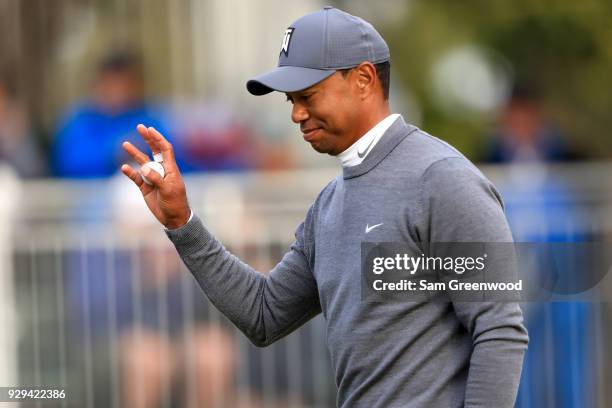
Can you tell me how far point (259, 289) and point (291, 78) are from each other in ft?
2.57

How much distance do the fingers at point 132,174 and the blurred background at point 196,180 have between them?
2.77 metres

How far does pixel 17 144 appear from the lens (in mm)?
8820

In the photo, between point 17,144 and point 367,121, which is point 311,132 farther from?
point 17,144

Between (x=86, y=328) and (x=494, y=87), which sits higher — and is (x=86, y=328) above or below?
below

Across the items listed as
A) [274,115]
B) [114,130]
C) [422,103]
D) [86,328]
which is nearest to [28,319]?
[86,328]

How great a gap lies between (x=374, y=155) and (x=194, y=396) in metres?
3.31

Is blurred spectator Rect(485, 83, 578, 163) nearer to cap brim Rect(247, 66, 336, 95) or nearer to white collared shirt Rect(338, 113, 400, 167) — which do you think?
white collared shirt Rect(338, 113, 400, 167)

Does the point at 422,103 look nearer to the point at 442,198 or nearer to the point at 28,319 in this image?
the point at 28,319

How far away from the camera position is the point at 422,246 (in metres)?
3.79

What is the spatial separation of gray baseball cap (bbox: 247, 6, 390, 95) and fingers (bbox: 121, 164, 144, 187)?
0.47 meters

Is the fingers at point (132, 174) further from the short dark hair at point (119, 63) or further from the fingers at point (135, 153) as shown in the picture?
the short dark hair at point (119, 63)

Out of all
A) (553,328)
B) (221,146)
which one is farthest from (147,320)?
(553,328)

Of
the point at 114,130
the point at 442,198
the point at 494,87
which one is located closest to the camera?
the point at 442,198

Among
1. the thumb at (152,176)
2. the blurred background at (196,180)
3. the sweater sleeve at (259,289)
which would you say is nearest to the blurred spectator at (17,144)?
the blurred background at (196,180)
